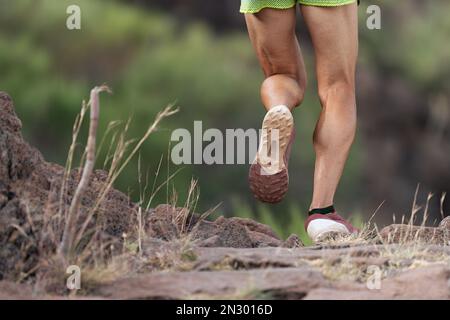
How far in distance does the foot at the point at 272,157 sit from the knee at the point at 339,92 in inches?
11.3

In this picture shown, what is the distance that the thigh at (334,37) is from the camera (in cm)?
443

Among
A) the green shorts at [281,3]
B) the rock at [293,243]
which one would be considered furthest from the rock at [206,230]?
the green shorts at [281,3]

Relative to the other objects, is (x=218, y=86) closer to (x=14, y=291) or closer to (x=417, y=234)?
(x=417, y=234)

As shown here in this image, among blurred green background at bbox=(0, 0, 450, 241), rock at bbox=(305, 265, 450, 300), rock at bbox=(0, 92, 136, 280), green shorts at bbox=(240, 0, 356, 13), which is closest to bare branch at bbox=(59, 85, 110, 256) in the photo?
rock at bbox=(0, 92, 136, 280)

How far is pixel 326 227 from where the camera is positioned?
14.9 ft

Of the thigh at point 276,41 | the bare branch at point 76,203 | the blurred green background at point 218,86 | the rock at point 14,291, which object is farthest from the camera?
the blurred green background at point 218,86

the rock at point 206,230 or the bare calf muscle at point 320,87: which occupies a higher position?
the bare calf muscle at point 320,87

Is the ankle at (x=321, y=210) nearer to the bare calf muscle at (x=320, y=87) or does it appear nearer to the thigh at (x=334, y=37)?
the bare calf muscle at (x=320, y=87)

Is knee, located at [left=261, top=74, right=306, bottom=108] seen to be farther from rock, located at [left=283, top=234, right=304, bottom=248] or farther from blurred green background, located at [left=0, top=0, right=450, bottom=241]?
blurred green background, located at [left=0, top=0, right=450, bottom=241]

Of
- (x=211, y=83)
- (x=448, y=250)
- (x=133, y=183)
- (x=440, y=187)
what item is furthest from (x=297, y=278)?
(x=440, y=187)

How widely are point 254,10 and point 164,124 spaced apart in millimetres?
6144

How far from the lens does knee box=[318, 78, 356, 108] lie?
4590mm

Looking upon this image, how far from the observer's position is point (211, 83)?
1155cm
